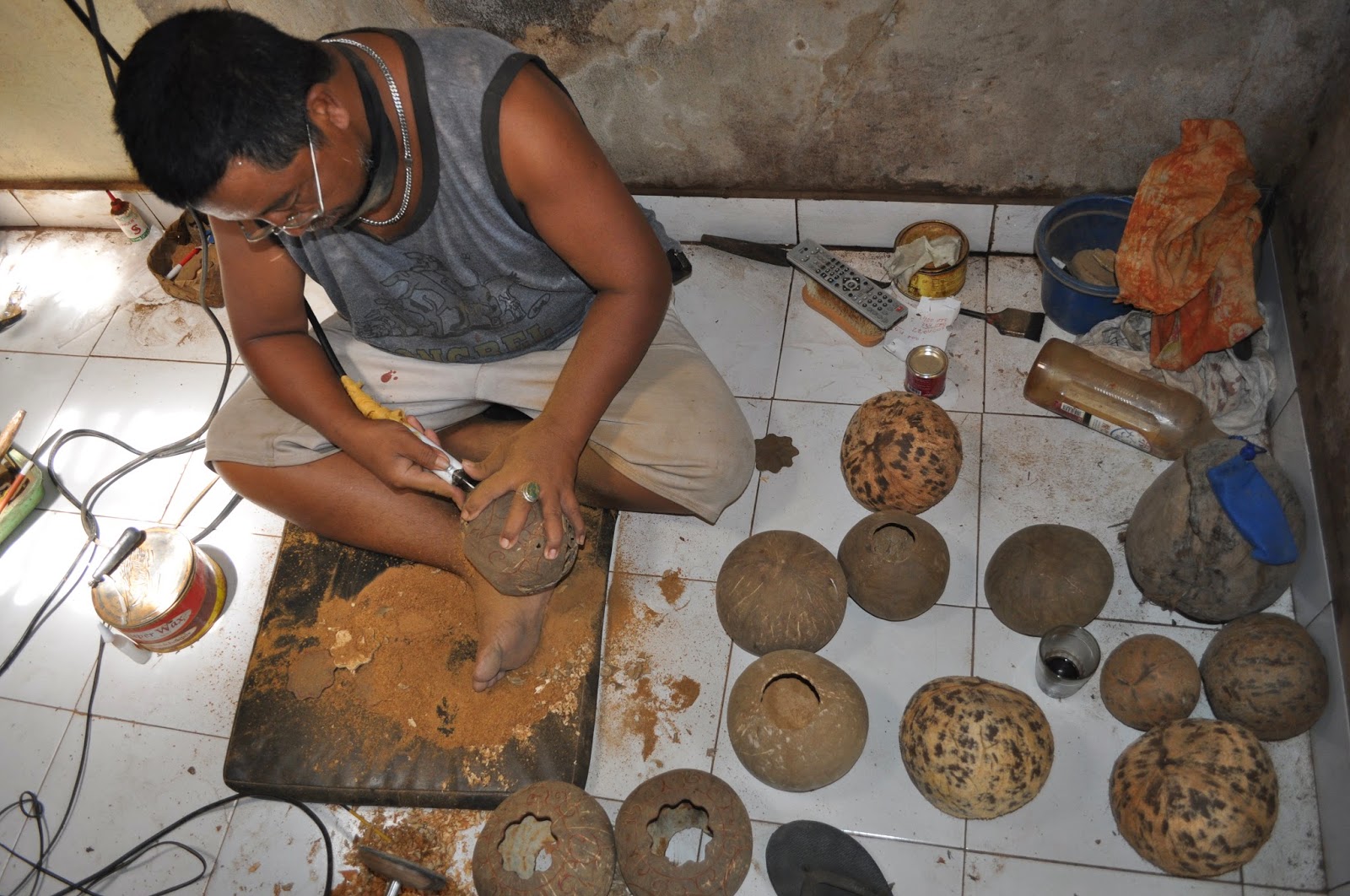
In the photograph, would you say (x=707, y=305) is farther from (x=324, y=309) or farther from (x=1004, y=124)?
(x=324, y=309)

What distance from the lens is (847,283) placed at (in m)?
2.62

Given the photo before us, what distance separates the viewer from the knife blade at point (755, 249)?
9.24 ft

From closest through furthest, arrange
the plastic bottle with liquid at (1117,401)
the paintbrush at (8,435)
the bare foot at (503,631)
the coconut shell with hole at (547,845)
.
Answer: the coconut shell with hole at (547,845) → the bare foot at (503,631) → the plastic bottle with liquid at (1117,401) → the paintbrush at (8,435)

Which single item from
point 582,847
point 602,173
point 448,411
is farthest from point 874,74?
point 582,847

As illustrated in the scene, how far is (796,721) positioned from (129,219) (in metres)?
3.05

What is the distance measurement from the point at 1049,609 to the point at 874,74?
4.67ft

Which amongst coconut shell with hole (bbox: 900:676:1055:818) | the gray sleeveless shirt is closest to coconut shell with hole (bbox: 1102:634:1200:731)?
coconut shell with hole (bbox: 900:676:1055:818)

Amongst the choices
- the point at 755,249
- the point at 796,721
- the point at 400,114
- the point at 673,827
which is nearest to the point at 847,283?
the point at 755,249

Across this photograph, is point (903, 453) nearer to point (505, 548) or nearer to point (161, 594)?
point (505, 548)

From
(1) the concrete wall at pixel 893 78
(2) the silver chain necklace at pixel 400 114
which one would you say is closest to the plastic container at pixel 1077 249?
(1) the concrete wall at pixel 893 78

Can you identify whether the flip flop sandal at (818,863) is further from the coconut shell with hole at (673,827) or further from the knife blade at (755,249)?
the knife blade at (755,249)

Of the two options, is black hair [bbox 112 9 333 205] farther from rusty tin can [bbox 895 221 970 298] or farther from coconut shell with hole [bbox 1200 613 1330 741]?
coconut shell with hole [bbox 1200 613 1330 741]

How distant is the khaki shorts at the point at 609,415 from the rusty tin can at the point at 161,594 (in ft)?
1.19

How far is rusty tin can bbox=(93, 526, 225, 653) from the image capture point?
7.53 feet
